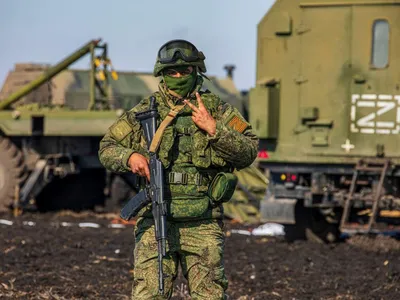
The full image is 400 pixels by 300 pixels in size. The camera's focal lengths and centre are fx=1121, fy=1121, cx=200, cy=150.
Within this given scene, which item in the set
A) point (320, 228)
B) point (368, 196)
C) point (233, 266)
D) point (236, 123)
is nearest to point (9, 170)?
point (320, 228)

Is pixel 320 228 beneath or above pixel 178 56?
beneath

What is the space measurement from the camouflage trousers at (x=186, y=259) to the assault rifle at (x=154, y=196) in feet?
0.42

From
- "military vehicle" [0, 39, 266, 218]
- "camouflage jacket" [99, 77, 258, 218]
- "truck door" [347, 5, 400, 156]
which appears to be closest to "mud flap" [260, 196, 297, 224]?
"truck door" [347, 5, 400, 156]

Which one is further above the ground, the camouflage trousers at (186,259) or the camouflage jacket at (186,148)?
the camouflage jacket at (186,148)

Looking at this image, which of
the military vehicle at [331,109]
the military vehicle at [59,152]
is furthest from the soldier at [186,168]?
the military vehicle at [59,152]

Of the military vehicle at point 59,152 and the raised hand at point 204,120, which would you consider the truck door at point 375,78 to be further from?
the raised hand at point 204,120

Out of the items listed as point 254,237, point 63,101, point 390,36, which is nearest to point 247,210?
point 254,237

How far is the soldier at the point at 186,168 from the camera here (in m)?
6.20

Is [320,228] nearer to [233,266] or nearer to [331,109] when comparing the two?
[331,109]

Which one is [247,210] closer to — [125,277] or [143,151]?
[125,277]

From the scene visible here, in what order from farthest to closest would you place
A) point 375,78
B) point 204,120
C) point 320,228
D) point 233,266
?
point 320,228 < point 375,78 < point 233,266 < point 204,120

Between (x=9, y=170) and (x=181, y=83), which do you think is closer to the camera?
(x=181, y=83)

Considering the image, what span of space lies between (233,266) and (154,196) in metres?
5.31

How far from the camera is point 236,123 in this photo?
20.5 feet
